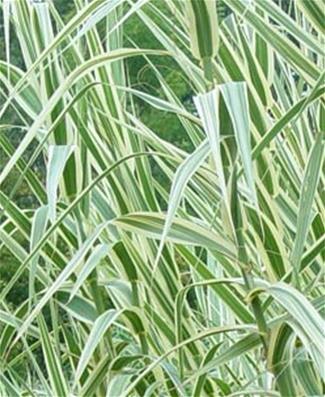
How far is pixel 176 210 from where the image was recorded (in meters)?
0.65

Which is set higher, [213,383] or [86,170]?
[86,170]

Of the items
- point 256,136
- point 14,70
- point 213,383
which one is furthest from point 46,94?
point 213,383

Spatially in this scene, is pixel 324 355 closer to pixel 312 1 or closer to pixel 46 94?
pixel 312 1

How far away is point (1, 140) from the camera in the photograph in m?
0.86

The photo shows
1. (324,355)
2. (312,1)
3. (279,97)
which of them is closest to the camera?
(324,355)

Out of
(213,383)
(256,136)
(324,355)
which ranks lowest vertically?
(213,383)

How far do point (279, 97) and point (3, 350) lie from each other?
420 mm

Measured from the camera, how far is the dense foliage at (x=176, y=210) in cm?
64

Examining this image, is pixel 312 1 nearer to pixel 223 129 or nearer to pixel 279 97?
pixel 223 129

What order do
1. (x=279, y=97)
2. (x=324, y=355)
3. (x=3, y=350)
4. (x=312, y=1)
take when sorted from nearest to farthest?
(x=324, y=355) < (x=312, y=1) < (x=3, y=350) < (x=279, y=97)

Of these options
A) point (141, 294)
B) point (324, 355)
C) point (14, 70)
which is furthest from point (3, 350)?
point (324, 355)

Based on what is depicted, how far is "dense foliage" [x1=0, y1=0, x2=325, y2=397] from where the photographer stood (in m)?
0.64

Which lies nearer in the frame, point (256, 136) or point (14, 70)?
point (256, 136)

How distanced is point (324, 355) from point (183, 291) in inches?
6.9
